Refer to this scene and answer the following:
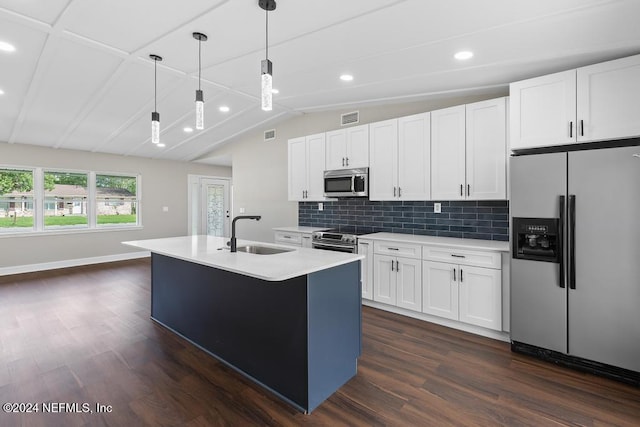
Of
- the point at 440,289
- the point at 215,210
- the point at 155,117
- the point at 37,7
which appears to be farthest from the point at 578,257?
the point at 215,210

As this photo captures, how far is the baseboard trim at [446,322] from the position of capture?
2.95m

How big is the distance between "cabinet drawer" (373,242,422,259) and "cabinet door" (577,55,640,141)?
5.57 feet

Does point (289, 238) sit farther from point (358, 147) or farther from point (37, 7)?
point (37, 7)

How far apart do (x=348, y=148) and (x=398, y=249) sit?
5.24 feet

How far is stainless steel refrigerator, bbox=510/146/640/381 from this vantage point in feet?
7.30

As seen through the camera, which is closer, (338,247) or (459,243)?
(459,243)

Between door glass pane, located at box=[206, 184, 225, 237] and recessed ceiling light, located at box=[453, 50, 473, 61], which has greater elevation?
recessed ceiling light, located at box=[453, 50, 473, 61]

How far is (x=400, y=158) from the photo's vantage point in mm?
3771

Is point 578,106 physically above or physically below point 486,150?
above

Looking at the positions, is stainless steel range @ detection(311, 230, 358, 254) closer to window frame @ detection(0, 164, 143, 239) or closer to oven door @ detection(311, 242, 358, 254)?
oven door @ detection(311, 242, 358, 254)

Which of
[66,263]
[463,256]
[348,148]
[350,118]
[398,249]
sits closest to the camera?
[463,256]

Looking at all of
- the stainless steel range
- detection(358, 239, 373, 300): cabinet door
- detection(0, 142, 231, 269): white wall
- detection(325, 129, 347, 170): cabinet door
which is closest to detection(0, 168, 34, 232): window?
detection(0, 142, 231, 269): white wall

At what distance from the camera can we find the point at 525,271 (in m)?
2.64

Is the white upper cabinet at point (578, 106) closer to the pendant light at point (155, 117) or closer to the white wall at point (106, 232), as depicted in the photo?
the pendant light at point (155, 117)
